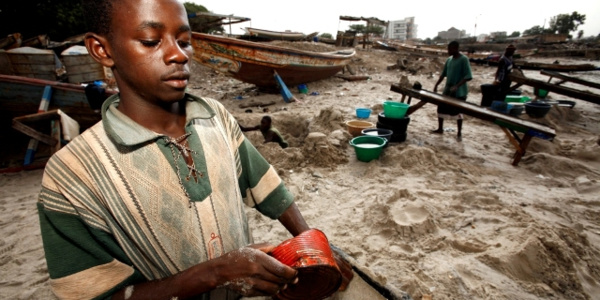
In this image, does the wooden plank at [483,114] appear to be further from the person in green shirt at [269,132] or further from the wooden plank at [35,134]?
the wooden plank at [35,134]

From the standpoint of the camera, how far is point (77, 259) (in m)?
0.72

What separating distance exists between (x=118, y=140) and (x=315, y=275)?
0.76 metres

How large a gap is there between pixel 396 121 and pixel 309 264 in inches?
181

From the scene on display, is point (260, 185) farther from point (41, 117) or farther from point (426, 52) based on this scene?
point (426, 52)

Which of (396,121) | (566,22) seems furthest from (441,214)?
(566,22)

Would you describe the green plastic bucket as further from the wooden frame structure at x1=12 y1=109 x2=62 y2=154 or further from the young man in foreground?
the wooden frame structure at x1=12 y1=109 x2=62 y2=154

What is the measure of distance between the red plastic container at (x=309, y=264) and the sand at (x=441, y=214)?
500 millimetres

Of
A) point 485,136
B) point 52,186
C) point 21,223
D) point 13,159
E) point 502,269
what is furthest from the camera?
point 485,136

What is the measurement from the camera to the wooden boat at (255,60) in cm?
736

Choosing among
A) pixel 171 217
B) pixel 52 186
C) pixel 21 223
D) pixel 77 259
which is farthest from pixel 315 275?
pixel 21 223

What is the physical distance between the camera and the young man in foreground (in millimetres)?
728

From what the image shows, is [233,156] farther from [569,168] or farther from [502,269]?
[569,168]

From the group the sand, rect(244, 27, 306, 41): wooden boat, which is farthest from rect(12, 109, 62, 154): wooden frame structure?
rect(244, 27, 306, 41): wooden boat

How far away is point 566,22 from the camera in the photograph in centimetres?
4834
